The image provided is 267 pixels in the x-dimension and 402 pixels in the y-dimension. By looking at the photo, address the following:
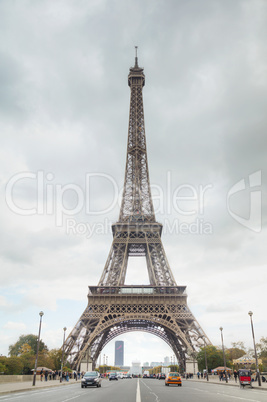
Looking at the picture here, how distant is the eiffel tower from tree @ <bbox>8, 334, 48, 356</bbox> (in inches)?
1801

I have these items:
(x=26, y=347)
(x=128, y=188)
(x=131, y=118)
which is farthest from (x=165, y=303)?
(x=26, y=347)

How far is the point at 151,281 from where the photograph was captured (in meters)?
73.7

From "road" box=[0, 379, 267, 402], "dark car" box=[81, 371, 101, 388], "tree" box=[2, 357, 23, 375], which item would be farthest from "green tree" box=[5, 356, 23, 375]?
"road" box=[0, 379, 267, 402]

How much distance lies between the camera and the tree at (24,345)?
10981 cm

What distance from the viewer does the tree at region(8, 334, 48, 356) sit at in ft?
360

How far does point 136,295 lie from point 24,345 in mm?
63422

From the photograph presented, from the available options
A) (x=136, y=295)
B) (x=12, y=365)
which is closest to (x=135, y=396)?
(x=136, y=295)

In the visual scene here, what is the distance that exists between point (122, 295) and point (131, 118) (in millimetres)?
47370

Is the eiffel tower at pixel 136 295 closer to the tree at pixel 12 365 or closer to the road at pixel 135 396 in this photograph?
the tree at pixel 12 365

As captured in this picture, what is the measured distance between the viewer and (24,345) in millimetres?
108375

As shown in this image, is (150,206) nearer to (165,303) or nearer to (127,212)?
(127,212)

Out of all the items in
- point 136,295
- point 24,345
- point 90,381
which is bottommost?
point 90,381

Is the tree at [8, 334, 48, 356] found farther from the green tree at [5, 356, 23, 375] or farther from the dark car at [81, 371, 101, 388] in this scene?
the dark car at [81, 371, 101, 388]

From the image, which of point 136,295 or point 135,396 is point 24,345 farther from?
point 135,396
